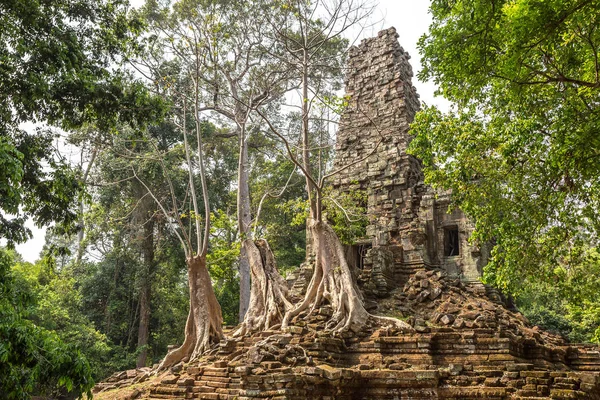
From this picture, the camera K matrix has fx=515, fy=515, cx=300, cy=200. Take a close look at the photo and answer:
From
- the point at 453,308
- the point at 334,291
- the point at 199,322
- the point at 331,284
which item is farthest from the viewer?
the point at 199,322

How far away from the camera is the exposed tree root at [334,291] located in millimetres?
10594

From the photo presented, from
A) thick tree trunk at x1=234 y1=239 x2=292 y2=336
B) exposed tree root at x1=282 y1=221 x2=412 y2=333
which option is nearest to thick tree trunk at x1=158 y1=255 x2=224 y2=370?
thick tree trunk at x1=234 y1=239 x2=292 y2=336

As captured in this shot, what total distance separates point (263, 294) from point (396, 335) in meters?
3.89

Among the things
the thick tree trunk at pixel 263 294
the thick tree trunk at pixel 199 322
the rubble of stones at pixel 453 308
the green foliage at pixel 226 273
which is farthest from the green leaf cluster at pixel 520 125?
the green foliage at pixel 226 273

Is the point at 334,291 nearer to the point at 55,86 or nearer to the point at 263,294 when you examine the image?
the point at 263,294

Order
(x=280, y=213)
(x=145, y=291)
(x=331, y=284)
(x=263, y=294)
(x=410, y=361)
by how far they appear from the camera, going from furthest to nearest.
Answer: (x=280, y=213) → (x=145, y=291) → (x=263, y=294) → (x=331, y=284) → (x=410, y=361)

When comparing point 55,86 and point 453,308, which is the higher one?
point 55,86

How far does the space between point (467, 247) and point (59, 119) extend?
9.85 m

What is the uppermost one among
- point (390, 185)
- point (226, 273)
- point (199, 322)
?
point (390, 185)

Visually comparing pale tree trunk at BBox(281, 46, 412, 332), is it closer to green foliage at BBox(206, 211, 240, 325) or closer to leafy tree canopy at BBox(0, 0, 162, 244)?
leafy tree canopy at BBox(0, 0, 162, 244)

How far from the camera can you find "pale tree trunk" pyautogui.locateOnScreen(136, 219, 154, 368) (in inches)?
A: 730

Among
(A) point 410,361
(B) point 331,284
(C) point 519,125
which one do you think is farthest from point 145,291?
(C) point 519,125

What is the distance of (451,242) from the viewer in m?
14.4

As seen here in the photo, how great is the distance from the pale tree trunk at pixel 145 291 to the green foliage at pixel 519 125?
13.0 metres
